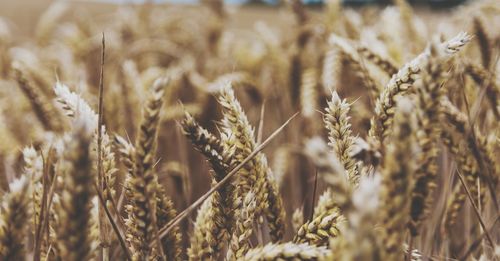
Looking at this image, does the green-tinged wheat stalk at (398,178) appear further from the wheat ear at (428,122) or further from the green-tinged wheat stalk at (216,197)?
the green-tinged wheat stalk at (216,197)

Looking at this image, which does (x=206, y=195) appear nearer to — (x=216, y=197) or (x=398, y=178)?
(x=216, y=197)

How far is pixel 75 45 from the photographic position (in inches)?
79.2

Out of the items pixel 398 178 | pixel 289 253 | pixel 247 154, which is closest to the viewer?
pixel 398 178

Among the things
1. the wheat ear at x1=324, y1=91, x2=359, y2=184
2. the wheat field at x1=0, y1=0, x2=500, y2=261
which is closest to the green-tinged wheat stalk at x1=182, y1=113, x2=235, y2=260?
the wheat field at x1=0, y1=0, x2=500, y2=261

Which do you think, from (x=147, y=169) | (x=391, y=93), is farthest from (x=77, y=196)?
(x=391, y=93)

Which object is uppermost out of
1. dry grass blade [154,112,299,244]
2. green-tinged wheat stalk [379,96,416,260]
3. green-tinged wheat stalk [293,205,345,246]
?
dry grass blade [154,112,299,244]

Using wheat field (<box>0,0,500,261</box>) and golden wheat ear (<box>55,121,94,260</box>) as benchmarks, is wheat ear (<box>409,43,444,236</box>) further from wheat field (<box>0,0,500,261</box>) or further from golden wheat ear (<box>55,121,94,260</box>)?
golden wheat ear (<box>55,121,94,260</box>)

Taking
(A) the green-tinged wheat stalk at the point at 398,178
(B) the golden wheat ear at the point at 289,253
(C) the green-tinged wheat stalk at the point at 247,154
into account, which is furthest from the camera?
(C) the green-tinged wheat stalk at the point at 247,154

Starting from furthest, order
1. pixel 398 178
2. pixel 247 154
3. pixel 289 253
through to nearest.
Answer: pixel 247 154, pixel 289 253, pixel 398 178

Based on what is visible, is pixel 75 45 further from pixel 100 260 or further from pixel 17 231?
pixel 17 231

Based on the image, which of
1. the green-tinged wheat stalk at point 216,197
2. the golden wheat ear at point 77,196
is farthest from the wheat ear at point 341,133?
the golden wheat ear at point 77,196

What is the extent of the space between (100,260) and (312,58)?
1.52 meters

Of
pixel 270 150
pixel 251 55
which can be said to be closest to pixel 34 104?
pixel 270 150

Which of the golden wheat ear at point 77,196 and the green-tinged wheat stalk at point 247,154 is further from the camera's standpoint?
the green-tinged wheat stalk at point 247,154
